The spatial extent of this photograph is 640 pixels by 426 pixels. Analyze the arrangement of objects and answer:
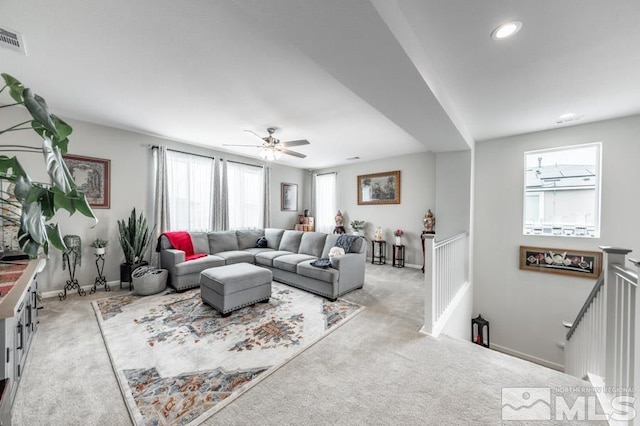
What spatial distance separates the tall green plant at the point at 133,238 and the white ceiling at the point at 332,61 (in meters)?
1.56

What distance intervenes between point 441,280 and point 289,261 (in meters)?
2.23

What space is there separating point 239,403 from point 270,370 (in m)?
0.34

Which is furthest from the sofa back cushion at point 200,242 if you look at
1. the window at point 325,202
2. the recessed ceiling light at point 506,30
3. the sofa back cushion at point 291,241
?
the recessed ceiling light at point 506,30

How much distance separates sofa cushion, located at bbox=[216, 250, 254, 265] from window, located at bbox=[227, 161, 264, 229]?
3.64ft

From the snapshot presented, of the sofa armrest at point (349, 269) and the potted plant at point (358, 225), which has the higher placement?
the potted plant at point (358, 225)

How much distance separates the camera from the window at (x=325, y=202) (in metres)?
7.02

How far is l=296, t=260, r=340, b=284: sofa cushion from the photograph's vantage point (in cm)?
338

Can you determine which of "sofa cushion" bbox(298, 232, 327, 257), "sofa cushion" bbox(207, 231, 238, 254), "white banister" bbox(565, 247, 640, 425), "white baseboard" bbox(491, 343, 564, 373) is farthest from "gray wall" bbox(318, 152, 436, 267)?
"white banister" bbox(565, 247, 640, 425)

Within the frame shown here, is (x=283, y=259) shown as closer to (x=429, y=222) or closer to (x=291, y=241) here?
(x=291, y=241)

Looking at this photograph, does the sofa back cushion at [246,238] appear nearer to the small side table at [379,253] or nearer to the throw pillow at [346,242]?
the throw pillow at [346,242]

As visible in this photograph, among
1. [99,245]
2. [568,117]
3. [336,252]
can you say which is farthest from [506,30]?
[99,245]

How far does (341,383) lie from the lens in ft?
5.87

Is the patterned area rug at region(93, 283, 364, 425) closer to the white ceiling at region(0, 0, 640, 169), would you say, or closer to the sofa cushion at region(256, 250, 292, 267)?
the sofa cushion at region(256, 250, 292, 267)

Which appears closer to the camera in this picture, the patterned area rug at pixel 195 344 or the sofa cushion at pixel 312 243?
the patterned area rug at pixel 195 344
